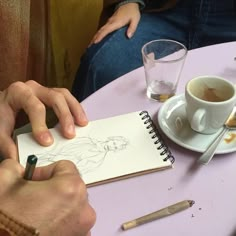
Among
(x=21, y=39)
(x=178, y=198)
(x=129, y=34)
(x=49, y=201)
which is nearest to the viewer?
(x=49, y=201)

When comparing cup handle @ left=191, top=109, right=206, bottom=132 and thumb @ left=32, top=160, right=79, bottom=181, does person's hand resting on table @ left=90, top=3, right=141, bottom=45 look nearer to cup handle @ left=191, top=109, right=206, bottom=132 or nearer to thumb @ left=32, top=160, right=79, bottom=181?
cup handle @ left=191, top=109, right=206, bottom=132

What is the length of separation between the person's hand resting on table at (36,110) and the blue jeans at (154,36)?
45 cm

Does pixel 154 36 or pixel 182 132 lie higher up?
pixel 182 132

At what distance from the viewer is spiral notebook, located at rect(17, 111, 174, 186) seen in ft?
2.21

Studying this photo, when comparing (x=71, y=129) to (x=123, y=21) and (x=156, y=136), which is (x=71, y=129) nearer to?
(x=156, y=136)

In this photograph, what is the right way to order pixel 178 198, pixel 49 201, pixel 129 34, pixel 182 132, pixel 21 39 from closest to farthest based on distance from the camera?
pixel 49 201
pixel 178 198
pixel 182 132
pixel 21 39
pixel 129 34

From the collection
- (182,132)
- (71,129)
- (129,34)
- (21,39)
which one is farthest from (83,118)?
(129,34)

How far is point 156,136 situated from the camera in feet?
2.41

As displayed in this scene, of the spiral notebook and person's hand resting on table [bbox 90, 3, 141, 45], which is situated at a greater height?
the spiral notebook

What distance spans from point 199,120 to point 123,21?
0.67 m

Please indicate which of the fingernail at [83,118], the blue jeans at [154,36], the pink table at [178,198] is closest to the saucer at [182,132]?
the pink table at [178,198]

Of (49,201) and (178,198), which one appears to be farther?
(178,198)

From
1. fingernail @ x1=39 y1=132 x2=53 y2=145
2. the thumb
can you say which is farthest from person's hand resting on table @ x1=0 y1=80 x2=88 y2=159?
the thumb

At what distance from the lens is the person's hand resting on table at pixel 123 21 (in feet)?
4.26
